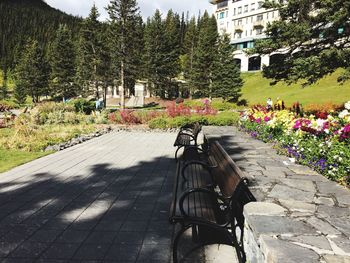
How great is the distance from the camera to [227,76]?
41.3 metres

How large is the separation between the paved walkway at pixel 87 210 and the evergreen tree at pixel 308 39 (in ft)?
28.5

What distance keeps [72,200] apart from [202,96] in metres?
45.3

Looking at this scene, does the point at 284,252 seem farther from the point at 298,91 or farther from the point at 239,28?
the point at 239,28

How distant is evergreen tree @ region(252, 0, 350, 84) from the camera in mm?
13164

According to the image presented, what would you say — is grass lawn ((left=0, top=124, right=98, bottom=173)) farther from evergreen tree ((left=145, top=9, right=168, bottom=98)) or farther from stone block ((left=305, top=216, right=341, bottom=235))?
evergreen tree ((left=145, top=9, right=168, bottom=98))

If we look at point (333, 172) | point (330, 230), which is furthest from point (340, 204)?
point (333, 172)

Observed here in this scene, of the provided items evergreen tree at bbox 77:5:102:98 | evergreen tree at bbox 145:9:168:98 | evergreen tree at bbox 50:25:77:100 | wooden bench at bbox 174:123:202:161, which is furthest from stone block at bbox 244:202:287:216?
evergreen tree at bbox 50:25:77:100

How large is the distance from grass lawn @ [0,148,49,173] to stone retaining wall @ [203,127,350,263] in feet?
21.9

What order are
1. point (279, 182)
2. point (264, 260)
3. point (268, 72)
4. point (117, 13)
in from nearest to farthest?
point (264, 260) → point (279, 182) → point (268, 72) → point (117, 13)

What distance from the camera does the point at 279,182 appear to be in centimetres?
464

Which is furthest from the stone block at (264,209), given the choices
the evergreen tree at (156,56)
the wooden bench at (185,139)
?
the evergreen tree at (156,56)

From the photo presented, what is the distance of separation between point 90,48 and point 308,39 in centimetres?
3599

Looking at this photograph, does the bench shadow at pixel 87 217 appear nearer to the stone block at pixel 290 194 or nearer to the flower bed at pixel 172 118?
the stone block at pixel 290 194

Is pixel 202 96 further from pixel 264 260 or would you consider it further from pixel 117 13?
pixel 264 260
